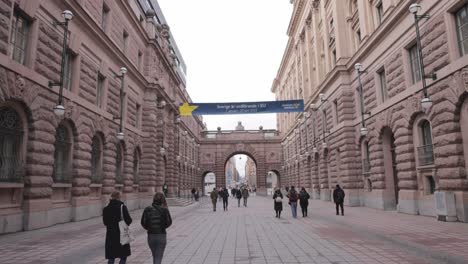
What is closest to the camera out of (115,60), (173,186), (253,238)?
(253,238)

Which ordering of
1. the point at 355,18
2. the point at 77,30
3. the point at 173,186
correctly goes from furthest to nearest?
the point at 173,186 → the point at 355,18 → the point at 77,30

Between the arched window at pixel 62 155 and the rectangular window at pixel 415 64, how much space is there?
1605cm

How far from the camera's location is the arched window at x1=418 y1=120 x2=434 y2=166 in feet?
48.6

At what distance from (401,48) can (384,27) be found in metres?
1.66

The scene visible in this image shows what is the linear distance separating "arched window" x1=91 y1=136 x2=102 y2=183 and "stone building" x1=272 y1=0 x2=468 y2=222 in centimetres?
1458

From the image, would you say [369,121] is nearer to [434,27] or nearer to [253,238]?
[434,27]

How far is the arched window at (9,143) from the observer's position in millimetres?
11141

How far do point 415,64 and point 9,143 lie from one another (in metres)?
16.9

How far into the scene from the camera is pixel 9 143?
37.7ft

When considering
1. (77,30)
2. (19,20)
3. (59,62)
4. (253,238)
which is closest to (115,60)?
(77,30)

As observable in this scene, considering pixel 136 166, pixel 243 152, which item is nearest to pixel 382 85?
pixel 136 166

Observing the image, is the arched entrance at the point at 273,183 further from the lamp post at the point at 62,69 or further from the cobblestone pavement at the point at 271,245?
the lamp post at the point at 62,69

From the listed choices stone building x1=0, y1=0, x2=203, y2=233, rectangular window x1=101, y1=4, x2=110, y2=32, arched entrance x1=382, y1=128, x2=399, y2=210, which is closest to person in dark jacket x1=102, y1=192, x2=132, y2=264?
stone building x1=0, y1=0, x2=203, y2=233

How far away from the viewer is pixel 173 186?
1324 inches
